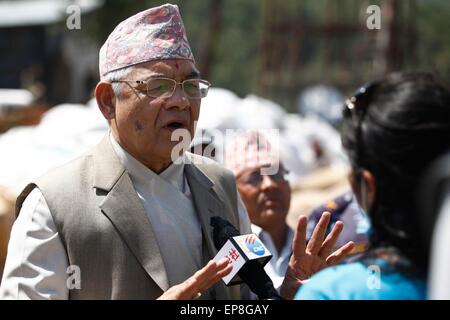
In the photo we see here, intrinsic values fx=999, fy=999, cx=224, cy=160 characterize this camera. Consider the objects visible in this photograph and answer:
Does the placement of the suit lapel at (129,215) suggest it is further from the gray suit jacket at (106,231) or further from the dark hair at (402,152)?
the dark hair at (402,152)

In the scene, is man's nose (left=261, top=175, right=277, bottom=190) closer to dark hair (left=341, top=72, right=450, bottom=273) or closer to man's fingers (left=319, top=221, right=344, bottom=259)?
man's fingers (left=319, top=221, right=344, bottom=259)

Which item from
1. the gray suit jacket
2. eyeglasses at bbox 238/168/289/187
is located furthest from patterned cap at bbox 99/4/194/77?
eyeglasses at bbox 238/168/289/187

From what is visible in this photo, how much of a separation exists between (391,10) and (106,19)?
16.0m

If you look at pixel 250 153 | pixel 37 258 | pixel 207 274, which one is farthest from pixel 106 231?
pixel 250 153

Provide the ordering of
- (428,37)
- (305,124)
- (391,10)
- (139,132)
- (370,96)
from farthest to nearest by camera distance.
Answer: (428,37) < (305,124) < (391,10) < (139,132) < (370,96)

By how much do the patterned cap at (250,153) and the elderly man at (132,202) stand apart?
4.80 feet

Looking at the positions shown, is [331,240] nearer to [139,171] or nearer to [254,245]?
[254,245]

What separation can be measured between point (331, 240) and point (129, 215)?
22.5 inches

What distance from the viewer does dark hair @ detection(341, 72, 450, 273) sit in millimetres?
2098

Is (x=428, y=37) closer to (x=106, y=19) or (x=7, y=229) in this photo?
(x=106, y=19)

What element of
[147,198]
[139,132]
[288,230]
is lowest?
[288,230]

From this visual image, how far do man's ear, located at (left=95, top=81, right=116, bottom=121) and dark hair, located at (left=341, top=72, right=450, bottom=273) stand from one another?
97 centimetres

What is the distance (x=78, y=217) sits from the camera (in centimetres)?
274
